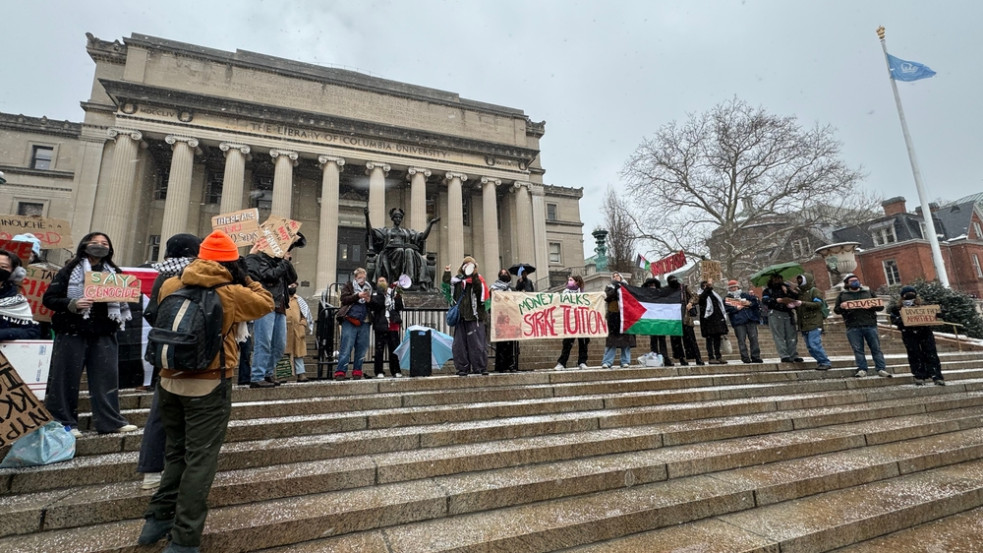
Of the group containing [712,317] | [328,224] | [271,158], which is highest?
[271,158]

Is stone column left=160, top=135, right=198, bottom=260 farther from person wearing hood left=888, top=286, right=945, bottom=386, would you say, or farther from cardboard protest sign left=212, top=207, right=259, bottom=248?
person wearing hood left=888, top=286, right=945, bottom=386

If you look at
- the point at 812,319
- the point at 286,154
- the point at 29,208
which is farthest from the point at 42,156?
the point at 812,319

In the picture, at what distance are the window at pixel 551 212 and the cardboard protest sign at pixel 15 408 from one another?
39.1 m

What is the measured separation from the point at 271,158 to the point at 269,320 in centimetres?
2540

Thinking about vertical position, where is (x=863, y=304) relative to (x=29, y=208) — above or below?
below

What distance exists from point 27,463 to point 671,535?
15.9 feet

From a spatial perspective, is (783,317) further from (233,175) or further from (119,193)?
(119,193)

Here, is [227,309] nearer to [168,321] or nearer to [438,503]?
[168,321]

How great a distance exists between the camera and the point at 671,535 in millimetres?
3141

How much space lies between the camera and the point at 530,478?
12.0ft

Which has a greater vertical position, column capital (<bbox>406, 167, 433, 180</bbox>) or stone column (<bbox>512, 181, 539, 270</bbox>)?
column capital (<bbox>406, 167, 433, 180</bbox>)

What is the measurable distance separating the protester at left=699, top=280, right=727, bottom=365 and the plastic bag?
Answer: 9896 millimetres

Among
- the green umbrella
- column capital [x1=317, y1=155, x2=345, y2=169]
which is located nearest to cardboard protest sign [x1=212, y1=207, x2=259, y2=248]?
the green umbrella

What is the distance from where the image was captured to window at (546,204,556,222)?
41156 mm
